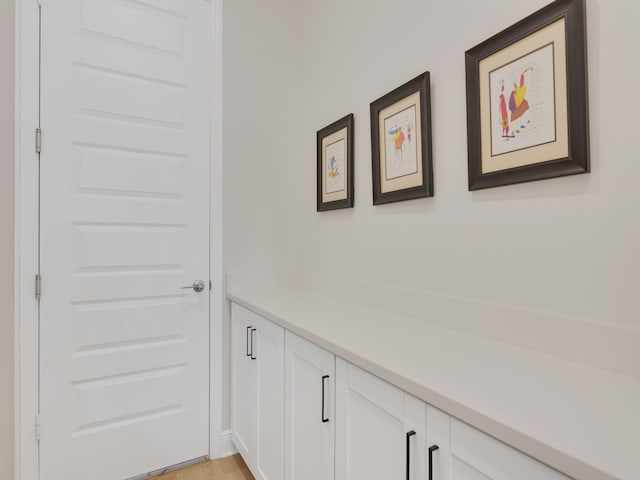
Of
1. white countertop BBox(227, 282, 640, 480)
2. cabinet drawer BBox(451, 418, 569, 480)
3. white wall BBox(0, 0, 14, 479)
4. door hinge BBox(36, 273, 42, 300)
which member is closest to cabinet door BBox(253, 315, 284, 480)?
white countertop BBox(227, 282, 640, 480)

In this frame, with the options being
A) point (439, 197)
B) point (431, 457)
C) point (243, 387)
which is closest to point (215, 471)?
point (243, 387)

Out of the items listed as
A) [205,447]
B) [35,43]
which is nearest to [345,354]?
[205,447]

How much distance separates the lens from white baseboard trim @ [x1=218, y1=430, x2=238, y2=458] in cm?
200

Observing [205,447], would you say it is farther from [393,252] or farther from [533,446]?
[533,446]

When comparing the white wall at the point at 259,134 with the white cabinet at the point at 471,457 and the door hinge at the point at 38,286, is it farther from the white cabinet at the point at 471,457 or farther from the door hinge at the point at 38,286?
the white cabinet at the point at 471,457

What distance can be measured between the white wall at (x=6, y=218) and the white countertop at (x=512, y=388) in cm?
131

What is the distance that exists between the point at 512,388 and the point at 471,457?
161 mm

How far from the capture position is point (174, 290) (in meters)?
1.90

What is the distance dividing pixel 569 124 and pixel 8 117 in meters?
2.13

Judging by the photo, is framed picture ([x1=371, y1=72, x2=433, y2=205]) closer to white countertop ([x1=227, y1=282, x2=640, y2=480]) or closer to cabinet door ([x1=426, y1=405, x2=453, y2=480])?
white countertop ([x1=227, y1=282, x2=640, y2=480])

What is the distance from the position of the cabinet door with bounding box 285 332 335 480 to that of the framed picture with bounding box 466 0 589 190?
0.78m

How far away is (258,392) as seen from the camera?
1.63 metres

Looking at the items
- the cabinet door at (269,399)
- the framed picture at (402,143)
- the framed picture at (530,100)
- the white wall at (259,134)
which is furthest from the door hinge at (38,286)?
the framed picture at (530,100)

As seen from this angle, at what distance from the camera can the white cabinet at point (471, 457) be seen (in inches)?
22.5
